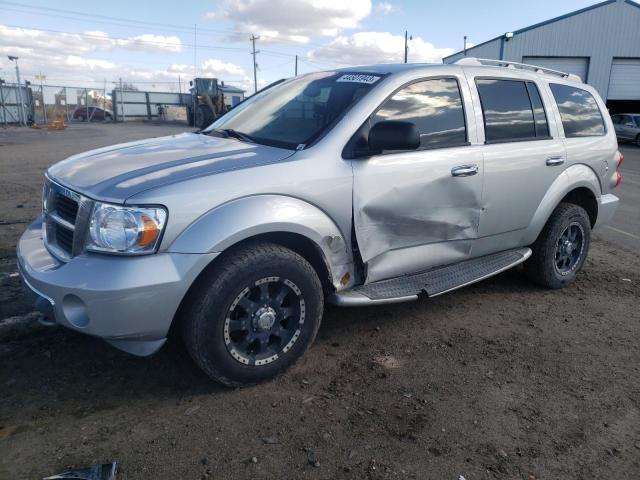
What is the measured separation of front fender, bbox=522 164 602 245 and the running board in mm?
181

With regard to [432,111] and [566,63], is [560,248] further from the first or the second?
[566,63]

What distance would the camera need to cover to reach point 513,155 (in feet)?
13.8

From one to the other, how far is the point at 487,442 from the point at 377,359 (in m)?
0.99

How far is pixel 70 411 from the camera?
2867 mm

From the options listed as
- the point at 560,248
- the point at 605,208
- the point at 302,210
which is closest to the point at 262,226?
the point at 302,210

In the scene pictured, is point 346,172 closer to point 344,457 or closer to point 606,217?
point 344,457

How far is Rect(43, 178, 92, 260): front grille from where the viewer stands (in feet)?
9.24

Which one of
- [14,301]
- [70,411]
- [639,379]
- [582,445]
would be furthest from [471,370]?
[14,301]

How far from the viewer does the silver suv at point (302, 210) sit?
8.88 feet

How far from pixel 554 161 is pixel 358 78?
192cm

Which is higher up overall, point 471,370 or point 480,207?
point 480,207

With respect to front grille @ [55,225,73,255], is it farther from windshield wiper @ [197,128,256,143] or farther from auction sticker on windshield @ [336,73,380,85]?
auction sticker on windshield @ [336,73,380,85]

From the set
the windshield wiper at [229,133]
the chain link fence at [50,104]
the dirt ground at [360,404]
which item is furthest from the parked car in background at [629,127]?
the chain link fence at [50,104]

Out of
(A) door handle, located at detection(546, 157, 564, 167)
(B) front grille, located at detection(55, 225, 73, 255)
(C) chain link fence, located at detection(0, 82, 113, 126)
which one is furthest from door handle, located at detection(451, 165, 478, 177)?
(C) chain link fence, located at detection(0, 82, 113, 126)
